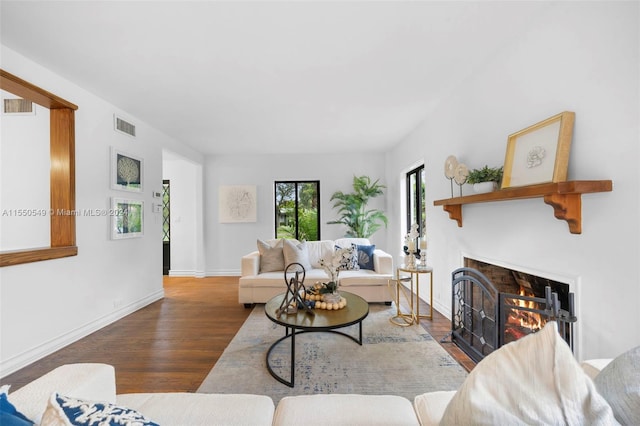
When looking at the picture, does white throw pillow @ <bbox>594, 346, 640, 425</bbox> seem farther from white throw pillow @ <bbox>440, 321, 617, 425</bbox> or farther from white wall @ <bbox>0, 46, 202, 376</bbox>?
white wall @ <bbox>0, 46, 202, 376</bbox>

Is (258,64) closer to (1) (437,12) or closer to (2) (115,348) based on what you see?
(1) (437,12)

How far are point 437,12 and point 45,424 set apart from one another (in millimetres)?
2424

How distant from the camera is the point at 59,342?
8.05 ft

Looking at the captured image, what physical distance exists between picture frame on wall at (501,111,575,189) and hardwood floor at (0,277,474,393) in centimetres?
147

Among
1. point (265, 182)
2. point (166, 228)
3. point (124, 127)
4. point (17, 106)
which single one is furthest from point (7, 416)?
point (166, 228)

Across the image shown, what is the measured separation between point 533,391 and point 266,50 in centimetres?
241

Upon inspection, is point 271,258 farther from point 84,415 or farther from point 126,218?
point 84,415

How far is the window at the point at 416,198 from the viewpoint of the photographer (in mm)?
4198

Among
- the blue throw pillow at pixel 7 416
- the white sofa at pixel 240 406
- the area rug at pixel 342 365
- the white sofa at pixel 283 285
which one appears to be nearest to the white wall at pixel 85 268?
the white sofa at pixel 283 285

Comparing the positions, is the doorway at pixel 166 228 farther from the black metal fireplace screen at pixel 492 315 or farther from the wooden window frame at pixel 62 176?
the black metal fireplace screen at pixel 492 315

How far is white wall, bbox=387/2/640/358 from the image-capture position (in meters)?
1.29

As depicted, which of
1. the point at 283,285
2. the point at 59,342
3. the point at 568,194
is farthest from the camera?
the point at 283,285

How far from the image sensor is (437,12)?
1.74m

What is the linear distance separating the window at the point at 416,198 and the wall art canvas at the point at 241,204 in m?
3.00
